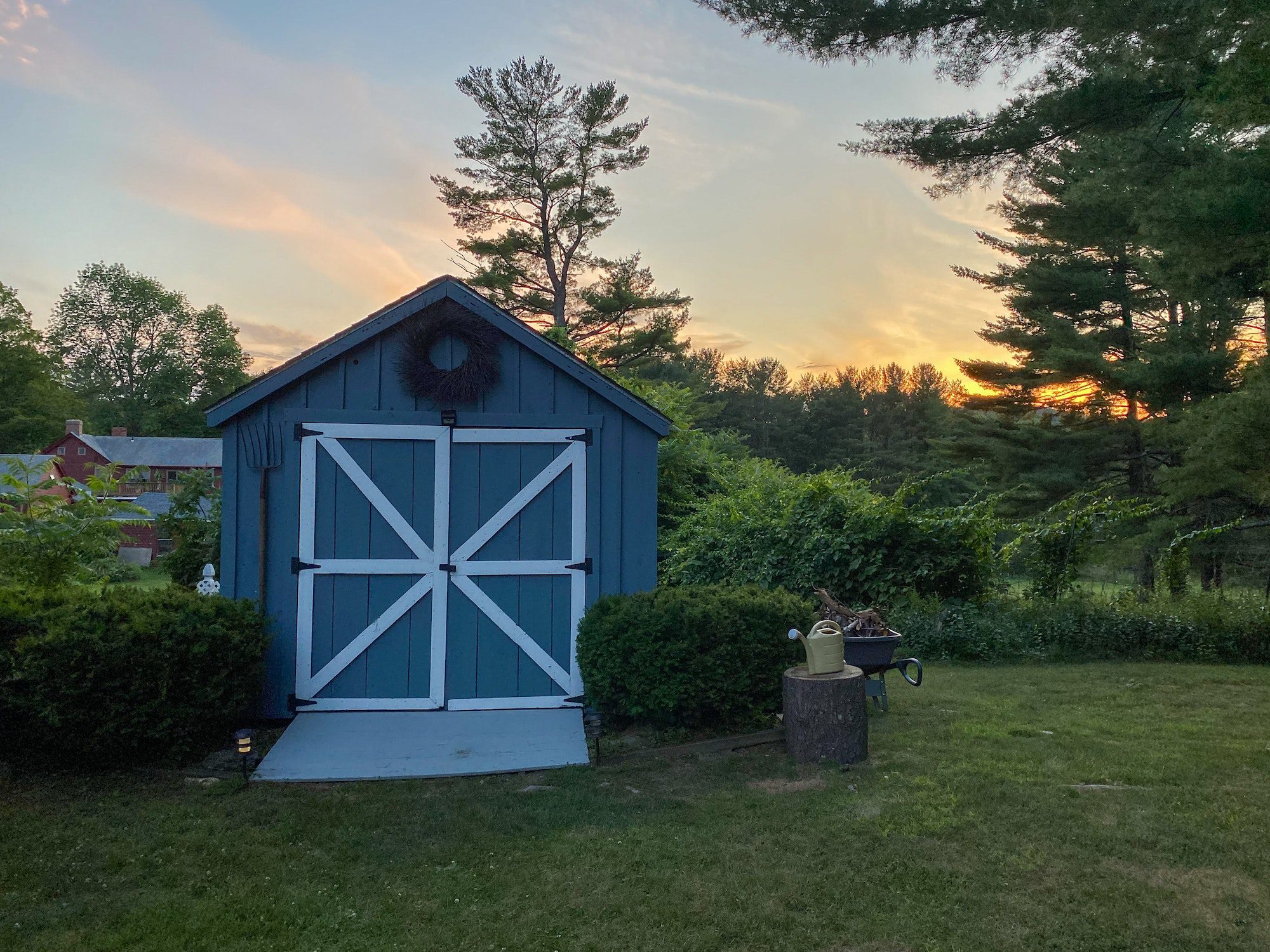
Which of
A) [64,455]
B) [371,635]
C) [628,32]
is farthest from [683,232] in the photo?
[64,455]

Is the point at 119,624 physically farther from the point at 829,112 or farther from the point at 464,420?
the point at 829,112

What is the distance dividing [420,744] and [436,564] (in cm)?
135

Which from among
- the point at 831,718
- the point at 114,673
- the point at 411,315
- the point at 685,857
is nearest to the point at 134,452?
the point at 411,315

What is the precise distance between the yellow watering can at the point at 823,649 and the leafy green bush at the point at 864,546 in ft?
16.1

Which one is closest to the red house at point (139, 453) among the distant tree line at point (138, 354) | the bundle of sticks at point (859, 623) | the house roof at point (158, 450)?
the house roof at point (158, 450)

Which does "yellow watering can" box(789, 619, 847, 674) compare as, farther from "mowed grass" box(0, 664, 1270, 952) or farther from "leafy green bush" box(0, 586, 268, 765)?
"leafy green bush" box(0, 586, 268, 765)

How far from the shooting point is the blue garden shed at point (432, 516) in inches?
235

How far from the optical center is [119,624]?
16.1ft

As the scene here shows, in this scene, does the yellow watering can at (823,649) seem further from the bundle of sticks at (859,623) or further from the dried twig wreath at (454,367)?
the dried twig wreath at (454,367)

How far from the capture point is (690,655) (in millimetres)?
5613

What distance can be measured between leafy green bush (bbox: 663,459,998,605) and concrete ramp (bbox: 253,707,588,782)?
521 centimetres

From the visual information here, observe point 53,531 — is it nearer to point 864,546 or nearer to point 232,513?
point 232,513

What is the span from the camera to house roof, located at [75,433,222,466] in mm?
39750

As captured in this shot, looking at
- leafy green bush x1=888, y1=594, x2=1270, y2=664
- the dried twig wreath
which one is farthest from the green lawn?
leafy green bush x1=888, y1=594, x2=1270, y2=664
